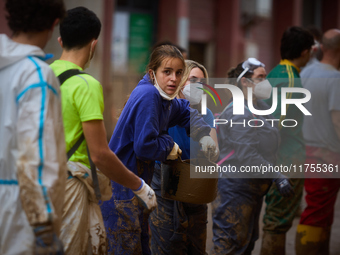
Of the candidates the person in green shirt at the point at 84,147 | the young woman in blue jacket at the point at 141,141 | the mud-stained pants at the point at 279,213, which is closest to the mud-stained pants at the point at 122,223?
the young woman in blue jacket at the point at 141,141

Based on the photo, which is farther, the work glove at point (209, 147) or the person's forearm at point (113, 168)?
the work glove at point (209, 147)

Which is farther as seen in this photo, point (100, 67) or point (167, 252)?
point (100, 67)

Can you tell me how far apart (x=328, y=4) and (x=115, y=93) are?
11.5 m

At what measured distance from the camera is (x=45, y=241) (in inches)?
77.0

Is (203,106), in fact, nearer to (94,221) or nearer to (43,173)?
(94,221)

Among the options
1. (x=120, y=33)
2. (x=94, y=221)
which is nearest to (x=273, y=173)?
(x=94, y=221)

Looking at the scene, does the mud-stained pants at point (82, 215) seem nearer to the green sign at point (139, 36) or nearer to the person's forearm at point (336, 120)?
the person's forearm at point (336, 120)

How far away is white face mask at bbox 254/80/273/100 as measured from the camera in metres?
4.27

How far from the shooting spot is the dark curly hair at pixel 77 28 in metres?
2.56

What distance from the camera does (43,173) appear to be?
77.1 inches

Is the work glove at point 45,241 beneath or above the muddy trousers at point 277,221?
above

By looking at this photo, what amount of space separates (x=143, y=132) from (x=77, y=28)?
78 centimetres

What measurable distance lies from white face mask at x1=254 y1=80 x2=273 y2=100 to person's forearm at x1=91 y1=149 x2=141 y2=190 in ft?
6.63

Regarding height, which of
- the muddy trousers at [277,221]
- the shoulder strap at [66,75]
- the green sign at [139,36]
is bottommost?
the muddy trousers at [277,221]
